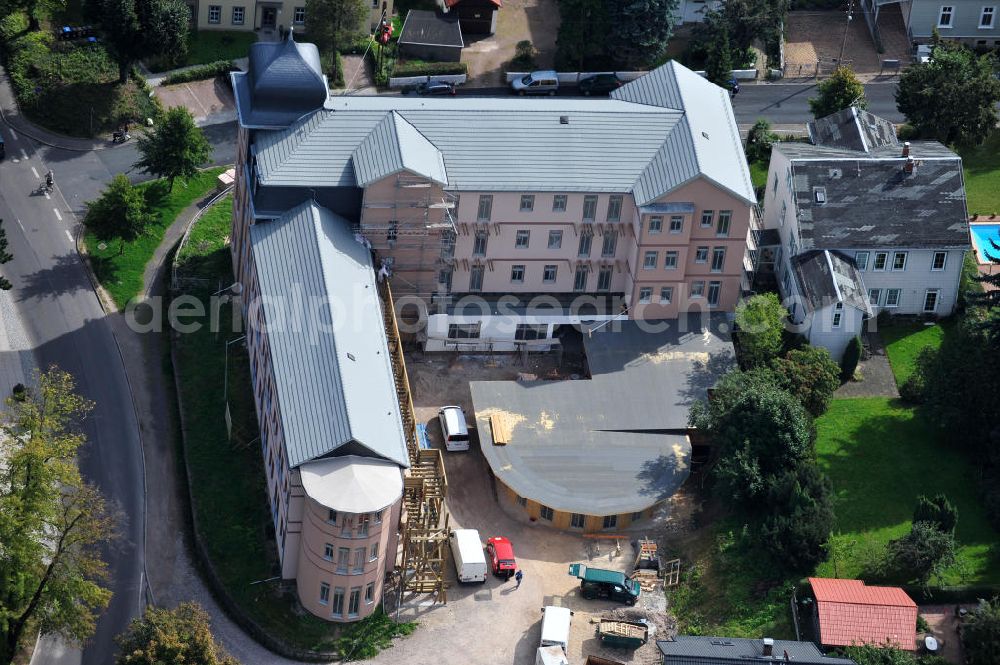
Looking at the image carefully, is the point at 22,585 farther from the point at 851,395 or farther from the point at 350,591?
the point at 851,395

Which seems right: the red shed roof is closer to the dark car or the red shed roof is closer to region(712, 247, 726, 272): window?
region(712, 247, 726, 272): window

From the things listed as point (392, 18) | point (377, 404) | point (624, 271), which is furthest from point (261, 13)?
point (377, 404)

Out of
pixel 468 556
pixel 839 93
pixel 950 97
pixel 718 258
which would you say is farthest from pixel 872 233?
pixel 468 556

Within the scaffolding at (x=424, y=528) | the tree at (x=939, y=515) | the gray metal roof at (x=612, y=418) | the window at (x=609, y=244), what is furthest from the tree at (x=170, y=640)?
the tree at (x=939, y=515)

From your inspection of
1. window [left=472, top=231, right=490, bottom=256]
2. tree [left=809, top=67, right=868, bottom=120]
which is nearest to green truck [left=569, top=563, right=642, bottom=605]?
window [left=472, top=231, right=490, bottom=256]

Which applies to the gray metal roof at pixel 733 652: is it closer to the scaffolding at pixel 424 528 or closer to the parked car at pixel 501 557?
the parked car at pixel 501 557
